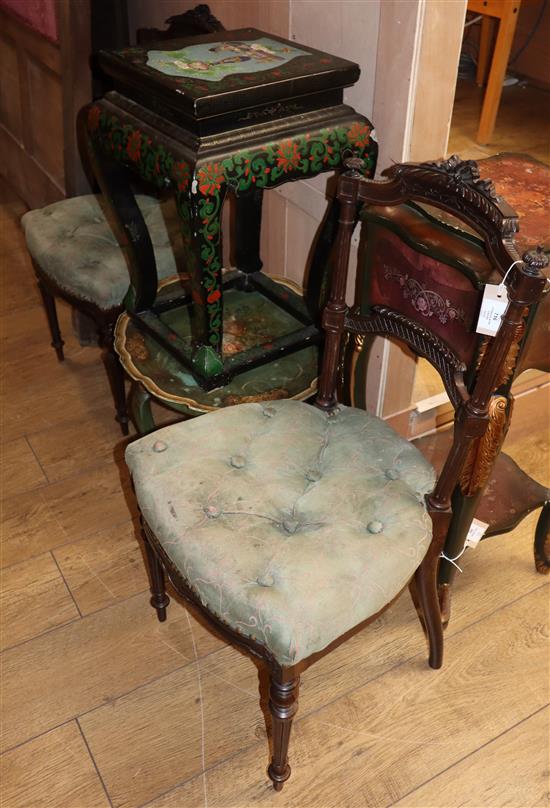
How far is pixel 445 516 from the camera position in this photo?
1287 millimetres

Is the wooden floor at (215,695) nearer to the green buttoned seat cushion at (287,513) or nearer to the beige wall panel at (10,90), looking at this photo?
the green buttoned seat cushion at (287,513)

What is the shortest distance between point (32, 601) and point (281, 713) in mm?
763

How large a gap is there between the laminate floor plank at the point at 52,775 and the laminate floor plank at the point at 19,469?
0.71m

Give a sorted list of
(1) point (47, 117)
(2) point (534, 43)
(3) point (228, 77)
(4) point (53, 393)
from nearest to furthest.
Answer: (3) point (228, 77) < (4) point (53, 393) < (1) point (47, 117) < (2) point (534, 43)

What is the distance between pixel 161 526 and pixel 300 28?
1.16m

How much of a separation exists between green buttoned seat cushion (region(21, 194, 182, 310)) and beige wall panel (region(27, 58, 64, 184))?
71 cm

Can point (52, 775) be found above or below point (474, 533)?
below

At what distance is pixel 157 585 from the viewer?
158 cm

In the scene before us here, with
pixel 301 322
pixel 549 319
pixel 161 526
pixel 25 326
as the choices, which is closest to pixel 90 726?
pixel 161 526

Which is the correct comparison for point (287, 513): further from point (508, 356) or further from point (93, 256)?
point (93, 256)

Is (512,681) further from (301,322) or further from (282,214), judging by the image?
(282,214)

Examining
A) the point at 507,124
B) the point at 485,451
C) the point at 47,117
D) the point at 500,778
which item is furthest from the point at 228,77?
the point at 507,124

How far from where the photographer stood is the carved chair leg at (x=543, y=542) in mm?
1689

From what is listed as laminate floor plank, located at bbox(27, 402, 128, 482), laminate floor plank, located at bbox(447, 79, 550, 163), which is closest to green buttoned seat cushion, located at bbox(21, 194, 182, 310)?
laminate floor plank, located at bbox(27, 402, 128, 482)
